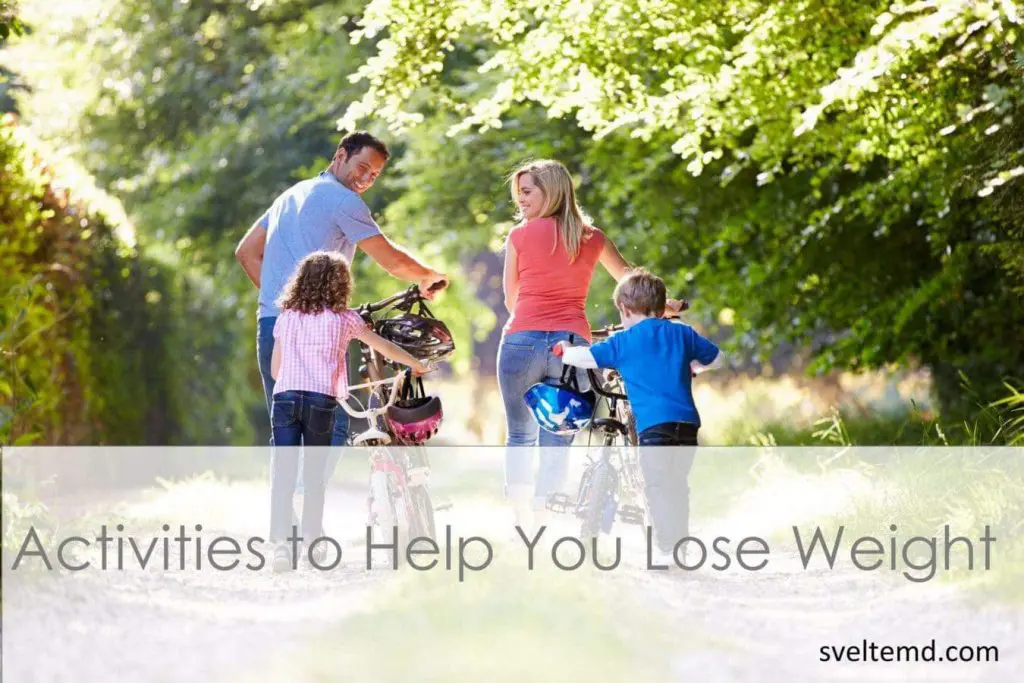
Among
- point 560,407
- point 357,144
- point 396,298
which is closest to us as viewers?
point 560,407

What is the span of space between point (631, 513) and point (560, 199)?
139 centimetres

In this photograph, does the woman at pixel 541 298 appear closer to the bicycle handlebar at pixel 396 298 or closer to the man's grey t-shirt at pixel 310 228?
the bicycle handlebar at pixel 396 298

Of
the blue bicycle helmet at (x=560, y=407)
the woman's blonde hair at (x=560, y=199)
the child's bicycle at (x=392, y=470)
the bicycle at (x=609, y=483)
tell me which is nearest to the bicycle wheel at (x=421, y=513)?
the child's bicycle at (x=392, y=470)

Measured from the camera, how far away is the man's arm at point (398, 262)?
6738 millimetres

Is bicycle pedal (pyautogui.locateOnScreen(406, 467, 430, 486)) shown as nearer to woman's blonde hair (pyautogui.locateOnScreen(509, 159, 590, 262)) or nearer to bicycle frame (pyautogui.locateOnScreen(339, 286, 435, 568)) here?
bicycle frame (pyautogui.locateOnScreen(339, 286, 435, 568))

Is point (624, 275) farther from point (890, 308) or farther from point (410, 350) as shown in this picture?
point (890, 308)

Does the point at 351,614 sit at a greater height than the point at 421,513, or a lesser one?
lesser

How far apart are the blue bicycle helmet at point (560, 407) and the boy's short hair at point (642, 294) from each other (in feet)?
1.47

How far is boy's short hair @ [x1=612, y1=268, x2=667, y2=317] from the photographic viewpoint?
20.3 feet

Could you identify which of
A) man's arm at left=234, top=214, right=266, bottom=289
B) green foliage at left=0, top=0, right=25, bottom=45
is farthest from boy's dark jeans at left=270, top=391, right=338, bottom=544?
green foliage at left=0, top=0, right=25, bottom=45

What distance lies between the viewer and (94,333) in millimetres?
12266

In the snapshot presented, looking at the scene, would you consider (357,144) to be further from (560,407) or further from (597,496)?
(597,496)

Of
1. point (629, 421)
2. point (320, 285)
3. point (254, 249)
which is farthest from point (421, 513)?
point (254, 249)

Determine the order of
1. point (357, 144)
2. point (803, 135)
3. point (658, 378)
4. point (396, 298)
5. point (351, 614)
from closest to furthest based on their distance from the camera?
point (351, 614), point (658, 378), point (396, 298), point (357, 144), point (803, 135)
